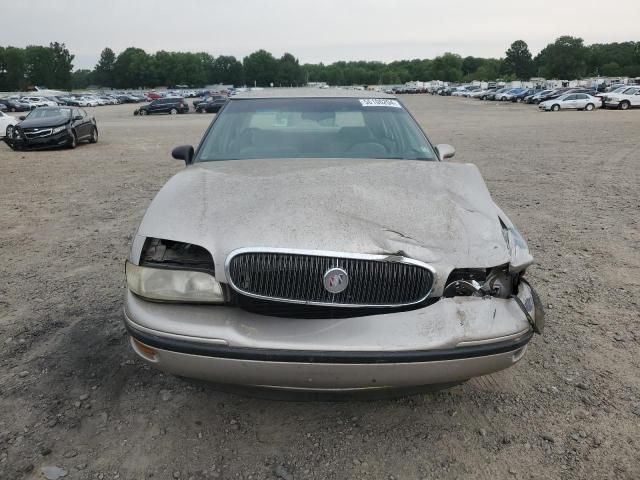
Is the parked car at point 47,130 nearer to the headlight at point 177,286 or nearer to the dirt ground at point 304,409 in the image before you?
the dirt ground at point 304,409

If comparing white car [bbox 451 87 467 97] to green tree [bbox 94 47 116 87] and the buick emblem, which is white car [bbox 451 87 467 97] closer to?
the buick emblem

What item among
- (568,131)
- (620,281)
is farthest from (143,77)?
(620,281)

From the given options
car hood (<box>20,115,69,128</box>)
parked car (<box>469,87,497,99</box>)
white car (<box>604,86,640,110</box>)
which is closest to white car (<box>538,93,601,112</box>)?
white car (<box>604,86,640,110</box>)

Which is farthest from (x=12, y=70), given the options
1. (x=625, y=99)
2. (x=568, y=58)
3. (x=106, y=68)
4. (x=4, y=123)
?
(x=568, y=58)

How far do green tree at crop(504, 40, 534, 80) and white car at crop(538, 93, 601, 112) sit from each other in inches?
4809

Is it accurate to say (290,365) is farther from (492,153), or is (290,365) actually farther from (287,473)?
(492,153)

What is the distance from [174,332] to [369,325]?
0.84 meters

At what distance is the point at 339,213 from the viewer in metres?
2.41

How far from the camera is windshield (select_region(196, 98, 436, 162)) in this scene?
143 inches

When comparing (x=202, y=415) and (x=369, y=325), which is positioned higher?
(x=369, y=325)

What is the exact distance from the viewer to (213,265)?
2303 millimetres

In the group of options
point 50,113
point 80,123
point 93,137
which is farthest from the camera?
point 93,137

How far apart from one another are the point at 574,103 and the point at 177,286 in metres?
40.8

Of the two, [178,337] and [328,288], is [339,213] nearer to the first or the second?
[328,288]
